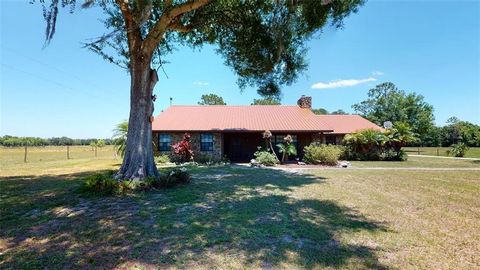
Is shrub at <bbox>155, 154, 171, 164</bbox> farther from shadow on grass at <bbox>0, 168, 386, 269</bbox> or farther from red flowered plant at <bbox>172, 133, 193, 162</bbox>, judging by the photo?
shadow on grass at <bbox>0, 168, 386, 269</bbox>

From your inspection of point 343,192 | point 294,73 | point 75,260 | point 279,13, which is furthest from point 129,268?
point 294,73

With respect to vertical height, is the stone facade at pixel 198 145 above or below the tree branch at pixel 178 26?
below

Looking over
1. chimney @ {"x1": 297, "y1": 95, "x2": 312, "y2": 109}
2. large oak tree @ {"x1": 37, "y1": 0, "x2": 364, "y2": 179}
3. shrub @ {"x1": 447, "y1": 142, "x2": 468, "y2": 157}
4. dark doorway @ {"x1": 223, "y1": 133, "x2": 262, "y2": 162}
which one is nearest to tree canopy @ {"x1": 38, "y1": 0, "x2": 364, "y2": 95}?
large oak tree @ {"x1": 37, "y1": 0, "x2": 364, "y2": 179}

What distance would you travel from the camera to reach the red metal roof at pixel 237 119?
20.5m

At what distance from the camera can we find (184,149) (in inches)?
754

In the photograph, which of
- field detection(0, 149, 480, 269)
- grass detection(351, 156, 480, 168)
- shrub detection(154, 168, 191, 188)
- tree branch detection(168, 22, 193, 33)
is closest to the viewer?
field detection(0, 149, 480, 269)

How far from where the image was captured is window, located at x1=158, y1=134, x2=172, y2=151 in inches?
808

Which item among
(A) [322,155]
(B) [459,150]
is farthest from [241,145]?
(B) [459,150]

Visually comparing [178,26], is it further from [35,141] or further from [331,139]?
[35,141]

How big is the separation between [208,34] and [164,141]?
9.47 meters

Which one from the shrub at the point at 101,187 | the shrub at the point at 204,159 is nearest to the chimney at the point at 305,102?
the shrub at the point at 204,159

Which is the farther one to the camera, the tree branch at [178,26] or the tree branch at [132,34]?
the tree branch at [178,26]

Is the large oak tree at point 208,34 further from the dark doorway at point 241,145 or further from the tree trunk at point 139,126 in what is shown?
the dark doorway at point 241,145

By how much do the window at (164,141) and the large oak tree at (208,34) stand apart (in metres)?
7.89
